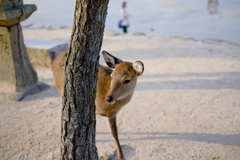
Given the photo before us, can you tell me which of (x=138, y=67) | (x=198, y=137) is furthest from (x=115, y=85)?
(x=198, y=137)

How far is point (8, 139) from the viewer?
160 inches

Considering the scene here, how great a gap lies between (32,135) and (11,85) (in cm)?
180

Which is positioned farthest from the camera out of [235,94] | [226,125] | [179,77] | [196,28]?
[196,28]

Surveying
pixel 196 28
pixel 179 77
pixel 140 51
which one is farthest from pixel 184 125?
pixel 196 28

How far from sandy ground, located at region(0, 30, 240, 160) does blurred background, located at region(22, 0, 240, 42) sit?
6.01 m

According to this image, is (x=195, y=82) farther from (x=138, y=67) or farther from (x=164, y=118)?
(x=138, y=67)

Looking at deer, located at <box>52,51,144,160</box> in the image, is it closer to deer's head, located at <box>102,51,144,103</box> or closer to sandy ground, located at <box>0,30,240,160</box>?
deer's head, located at <box>102,51,144,103</box>

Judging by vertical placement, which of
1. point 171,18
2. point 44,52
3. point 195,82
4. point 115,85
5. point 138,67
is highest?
point 138,67

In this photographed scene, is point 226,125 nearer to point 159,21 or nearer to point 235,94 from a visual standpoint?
point 235,94

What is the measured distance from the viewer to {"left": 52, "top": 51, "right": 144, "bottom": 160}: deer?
3033mm

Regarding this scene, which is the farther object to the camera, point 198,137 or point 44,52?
point 44,52

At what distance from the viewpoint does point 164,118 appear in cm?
461

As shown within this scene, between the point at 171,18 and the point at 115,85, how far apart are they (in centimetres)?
1436

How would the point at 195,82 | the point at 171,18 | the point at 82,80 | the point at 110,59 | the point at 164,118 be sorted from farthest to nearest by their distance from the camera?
the point at 171,18
the point at 195,82
the point at 164,118
the point at 110,59
the point at 82,80
